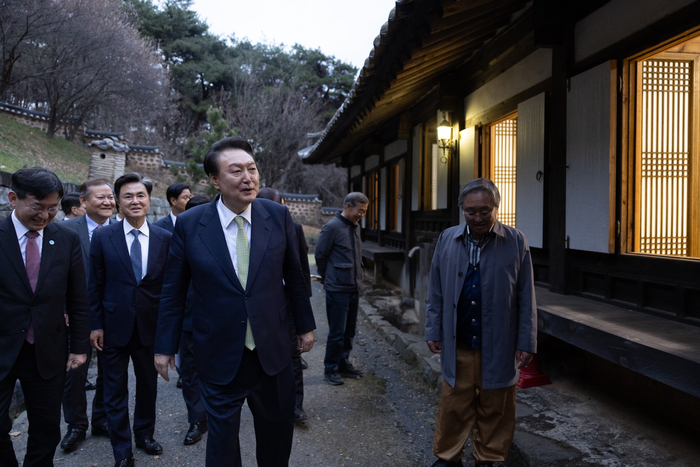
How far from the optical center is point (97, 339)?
3.30 m

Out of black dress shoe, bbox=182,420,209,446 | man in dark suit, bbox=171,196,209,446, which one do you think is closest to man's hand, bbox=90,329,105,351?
man in dark suit, bbox=171,196,209,446

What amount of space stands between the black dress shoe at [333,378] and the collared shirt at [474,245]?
2.79m

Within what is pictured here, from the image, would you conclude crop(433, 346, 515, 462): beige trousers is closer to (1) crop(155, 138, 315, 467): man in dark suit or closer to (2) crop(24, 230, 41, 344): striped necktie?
(1) crop(155, 138, 315, 467): man in dark suit

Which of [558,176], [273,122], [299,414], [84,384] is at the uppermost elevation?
[273,122]

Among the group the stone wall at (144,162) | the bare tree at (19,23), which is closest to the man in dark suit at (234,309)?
the bare tree at (19,23)

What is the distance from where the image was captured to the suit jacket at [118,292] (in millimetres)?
3332

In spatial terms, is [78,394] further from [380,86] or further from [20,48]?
[20,48]

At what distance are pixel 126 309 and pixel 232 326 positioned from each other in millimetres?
1428

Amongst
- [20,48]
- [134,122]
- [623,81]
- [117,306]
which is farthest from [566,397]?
[134,122]

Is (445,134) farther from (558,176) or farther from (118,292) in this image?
(118,292)

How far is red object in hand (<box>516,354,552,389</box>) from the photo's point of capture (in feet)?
13.9

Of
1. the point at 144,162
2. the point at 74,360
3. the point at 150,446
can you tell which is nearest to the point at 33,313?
the point at 74,360

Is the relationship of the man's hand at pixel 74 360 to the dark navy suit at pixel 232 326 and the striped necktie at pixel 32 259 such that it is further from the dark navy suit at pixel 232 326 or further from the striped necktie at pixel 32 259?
the dark navy suit at pixel 232 326

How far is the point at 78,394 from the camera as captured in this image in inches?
145
